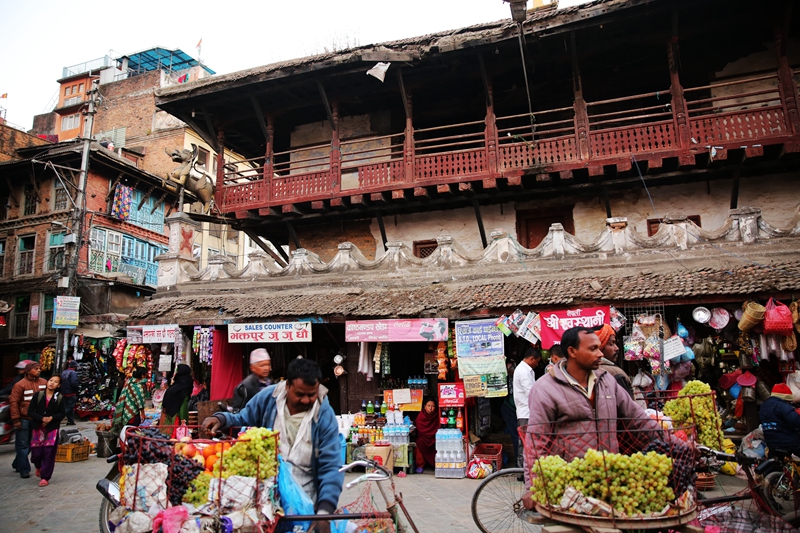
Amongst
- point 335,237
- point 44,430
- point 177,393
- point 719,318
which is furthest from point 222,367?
point 719,318

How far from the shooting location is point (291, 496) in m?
3.34

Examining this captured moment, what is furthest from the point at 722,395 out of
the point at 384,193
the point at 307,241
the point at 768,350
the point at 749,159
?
the point at 307,241

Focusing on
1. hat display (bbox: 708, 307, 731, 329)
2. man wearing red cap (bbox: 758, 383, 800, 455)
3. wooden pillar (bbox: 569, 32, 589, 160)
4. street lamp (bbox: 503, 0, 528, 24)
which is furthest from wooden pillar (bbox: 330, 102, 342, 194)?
man wearing red cap (bbox: 758, 383, 800, 455)

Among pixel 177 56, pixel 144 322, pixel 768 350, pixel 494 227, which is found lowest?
pixel 768 350

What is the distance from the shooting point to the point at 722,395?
8.83 metres

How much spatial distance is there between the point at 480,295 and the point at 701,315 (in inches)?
138

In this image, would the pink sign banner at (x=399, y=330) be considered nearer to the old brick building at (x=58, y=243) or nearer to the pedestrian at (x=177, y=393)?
the pedestrian at (x=177, y=393)

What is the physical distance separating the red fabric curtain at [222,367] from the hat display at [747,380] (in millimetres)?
9307

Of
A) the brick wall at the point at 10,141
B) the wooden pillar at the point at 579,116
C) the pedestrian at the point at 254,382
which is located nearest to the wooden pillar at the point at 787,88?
the wooden pillar at the point at 579,116

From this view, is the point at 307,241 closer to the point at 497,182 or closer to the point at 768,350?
the point at 497,182

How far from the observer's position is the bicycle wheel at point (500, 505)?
5.14 m

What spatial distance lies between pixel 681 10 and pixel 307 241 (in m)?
10.5

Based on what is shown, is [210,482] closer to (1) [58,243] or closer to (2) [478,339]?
(2) [478,339]

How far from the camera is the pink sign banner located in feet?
30.3
